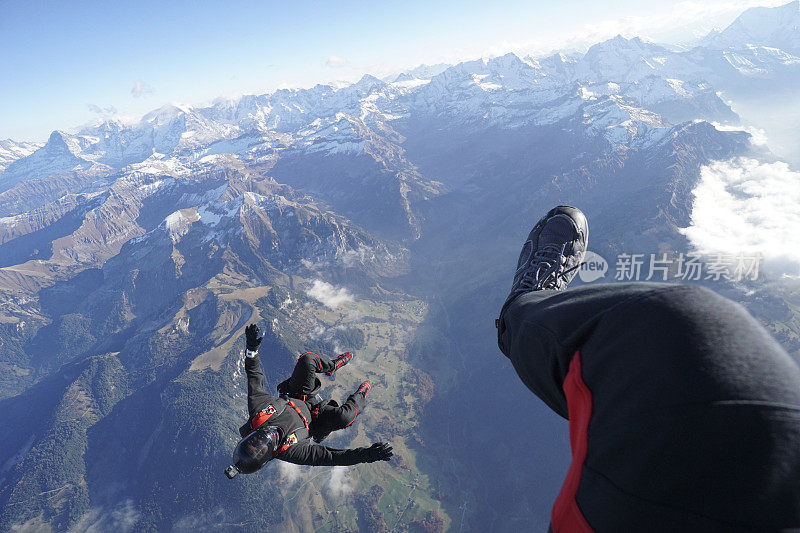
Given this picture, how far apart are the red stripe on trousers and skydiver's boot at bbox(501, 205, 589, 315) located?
257 inches

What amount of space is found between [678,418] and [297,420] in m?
10.6

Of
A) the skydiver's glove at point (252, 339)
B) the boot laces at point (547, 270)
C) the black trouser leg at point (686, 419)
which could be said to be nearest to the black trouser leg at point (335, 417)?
the skydiver's glove at point (252, 339)

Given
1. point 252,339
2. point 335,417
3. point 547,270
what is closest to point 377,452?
point 335,417

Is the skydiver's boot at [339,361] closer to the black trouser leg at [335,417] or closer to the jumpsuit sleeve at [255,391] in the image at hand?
the black trouser leg at [335,417]

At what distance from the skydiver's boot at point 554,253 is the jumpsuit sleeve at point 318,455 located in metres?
7.25

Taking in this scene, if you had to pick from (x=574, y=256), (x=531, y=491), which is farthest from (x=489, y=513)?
(x=574, y=256)

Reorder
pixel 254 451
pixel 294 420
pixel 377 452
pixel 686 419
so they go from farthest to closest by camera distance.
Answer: pixel 377 452 < pixel 294 420 < pixel 254 451 < pixel 686 419

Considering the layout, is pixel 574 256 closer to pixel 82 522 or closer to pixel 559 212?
pixel 559 212

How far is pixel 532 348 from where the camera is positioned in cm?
470

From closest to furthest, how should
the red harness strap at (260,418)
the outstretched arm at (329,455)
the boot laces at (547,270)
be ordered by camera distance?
the boot laces at (547,270)
the red harness strap at (260,418)
the outstretched arm at (329,455)

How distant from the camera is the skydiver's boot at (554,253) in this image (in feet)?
33.3

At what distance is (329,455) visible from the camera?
38.3 feet

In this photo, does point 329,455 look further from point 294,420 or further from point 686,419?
point 686,419

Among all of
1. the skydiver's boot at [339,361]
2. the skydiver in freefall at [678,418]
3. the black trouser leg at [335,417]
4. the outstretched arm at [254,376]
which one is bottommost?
the black trouser leg at [335,417]
